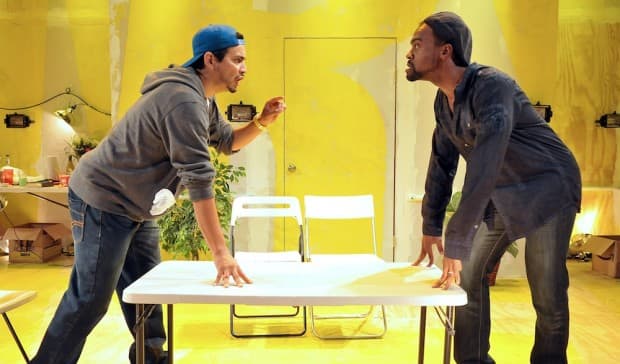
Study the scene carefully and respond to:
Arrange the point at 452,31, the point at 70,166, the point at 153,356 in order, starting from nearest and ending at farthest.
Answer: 1. the point at 452,31
2. the point at 153,356
3. the point at 70,166

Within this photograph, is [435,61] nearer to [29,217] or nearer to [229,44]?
[229,44]

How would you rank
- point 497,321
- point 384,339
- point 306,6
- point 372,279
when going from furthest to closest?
1. point 306,6
2. point 497,321
3. point 384,339
4. point 372,279

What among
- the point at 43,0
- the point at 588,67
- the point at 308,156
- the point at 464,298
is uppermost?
the point at 43,0

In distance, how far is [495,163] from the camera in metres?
2.02

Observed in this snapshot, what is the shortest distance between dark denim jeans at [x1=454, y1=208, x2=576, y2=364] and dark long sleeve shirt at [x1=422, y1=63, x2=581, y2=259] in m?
0.07

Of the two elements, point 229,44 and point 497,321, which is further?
point 497,321

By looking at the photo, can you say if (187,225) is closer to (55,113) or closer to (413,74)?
(413,74)

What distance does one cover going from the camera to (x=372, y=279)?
211cm

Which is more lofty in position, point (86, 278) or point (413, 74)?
point (413, 74)

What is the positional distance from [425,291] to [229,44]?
45.4 inches

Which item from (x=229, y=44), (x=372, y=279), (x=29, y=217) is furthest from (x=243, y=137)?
(x=29, y=217)

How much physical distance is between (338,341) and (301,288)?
5.96 feet

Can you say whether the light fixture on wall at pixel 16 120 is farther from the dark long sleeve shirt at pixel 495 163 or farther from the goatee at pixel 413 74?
the goatee at pixel 413 74

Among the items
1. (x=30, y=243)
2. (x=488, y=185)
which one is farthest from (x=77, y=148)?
(x=488, y=185)
